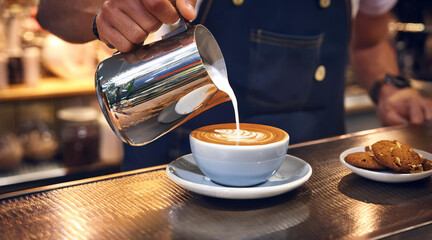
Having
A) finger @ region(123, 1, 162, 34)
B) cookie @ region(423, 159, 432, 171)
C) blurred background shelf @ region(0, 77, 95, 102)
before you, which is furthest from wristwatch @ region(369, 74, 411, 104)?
blurred background shelf @ region(0, 77, 95, 102)

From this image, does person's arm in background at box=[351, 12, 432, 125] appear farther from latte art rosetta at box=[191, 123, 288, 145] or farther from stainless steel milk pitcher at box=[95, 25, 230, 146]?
stainless steel milk pitcher at box=[95, 25, 230, 146]

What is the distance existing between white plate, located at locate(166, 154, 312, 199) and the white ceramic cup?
0.07 feet

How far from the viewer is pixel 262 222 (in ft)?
2.53

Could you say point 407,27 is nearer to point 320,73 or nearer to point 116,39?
point 320,73

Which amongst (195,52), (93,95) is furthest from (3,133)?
(195,52)

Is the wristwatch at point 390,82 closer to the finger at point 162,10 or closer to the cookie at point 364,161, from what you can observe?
the cookie at point 364,161

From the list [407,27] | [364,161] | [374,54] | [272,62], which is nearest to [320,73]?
[272,62]

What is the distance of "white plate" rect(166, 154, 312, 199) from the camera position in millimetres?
821

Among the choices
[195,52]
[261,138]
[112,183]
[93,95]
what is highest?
[195,52]

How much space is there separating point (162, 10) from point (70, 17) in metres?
0.58

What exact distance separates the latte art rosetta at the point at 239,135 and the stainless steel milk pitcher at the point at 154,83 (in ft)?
0.22

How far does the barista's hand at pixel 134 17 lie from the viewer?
0.88 m

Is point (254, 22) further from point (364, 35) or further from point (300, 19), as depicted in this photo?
point (364, 35)

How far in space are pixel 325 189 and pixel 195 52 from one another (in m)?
0.37
